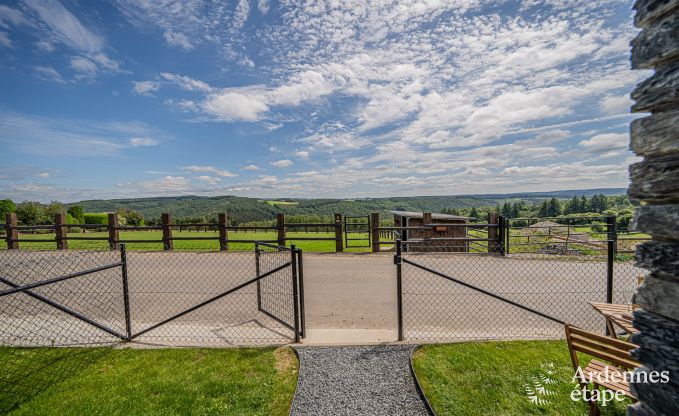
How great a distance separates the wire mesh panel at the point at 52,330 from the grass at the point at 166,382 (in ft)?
0.09

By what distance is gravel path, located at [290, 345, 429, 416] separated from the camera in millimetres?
2914

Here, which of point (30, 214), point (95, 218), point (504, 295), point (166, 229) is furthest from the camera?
point (95, 218)

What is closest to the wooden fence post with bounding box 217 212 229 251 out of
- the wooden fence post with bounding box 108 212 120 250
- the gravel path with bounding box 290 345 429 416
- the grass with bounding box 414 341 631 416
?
the wooden fence post with bounding box 108 212 120 250

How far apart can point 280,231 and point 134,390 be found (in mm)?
9121

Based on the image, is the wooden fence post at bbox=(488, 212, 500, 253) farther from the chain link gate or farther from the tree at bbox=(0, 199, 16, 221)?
the tree at bbox=(0, 199, 16, 221)

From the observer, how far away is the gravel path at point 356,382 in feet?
9.56

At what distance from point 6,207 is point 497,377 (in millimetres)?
30698

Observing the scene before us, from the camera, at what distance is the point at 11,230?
13.1 m

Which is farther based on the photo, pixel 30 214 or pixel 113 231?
pixel 30 214

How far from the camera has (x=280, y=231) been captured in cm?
1227

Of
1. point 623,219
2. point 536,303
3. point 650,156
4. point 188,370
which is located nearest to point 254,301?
point 188,370

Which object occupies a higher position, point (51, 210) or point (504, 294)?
point (51, 210)

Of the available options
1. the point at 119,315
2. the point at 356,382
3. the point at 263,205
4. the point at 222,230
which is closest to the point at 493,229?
the point at 356,382

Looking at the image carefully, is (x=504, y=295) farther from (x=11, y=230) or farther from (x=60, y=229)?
(x=11, y=230)
